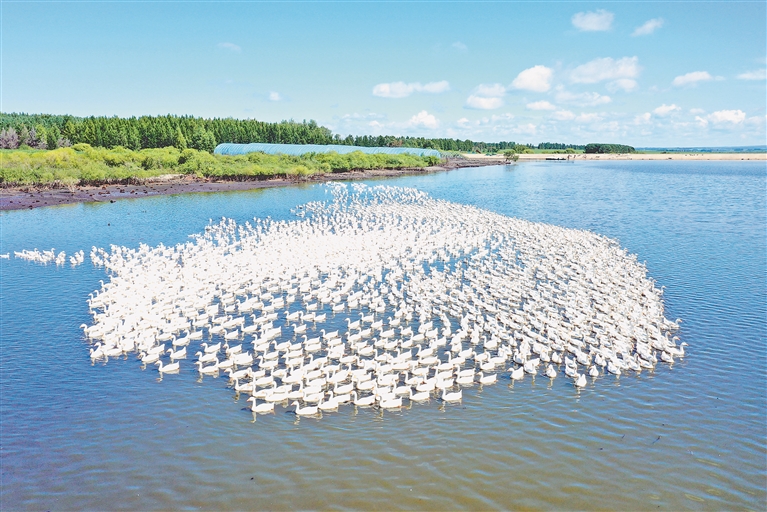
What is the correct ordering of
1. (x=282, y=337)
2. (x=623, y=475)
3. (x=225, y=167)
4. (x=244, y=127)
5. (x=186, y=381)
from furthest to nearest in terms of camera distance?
(x=244, y=127) → (x=225, y=167) → (x=282, y=337) → (x=186, y=381) → (x=623, y=475)

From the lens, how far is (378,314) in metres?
26.4

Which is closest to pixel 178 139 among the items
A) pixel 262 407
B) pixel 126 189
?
pixel 126 189

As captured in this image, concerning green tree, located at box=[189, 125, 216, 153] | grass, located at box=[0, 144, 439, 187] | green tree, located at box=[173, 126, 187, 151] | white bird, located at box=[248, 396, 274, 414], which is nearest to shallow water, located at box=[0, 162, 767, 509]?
white bird, located at box=[248, 396, 274, 414]

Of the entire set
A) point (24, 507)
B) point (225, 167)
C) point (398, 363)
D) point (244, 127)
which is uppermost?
point (244, 127)

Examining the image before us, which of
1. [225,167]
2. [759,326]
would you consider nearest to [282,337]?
[759,326]

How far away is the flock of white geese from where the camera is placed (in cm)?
1978

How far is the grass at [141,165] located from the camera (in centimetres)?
7714

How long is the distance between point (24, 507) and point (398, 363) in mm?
11728

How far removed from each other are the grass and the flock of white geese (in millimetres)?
46391

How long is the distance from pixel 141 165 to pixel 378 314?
274 feet

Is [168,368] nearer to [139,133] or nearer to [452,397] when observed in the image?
[452,397]

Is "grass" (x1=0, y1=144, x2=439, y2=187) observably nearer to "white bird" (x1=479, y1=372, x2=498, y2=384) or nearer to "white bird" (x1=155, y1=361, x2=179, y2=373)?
"white bird" (x1=155, y1=361, x2=179, y2=373)

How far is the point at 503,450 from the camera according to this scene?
1575cm

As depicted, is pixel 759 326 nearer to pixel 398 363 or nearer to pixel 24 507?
pixel 398 363
